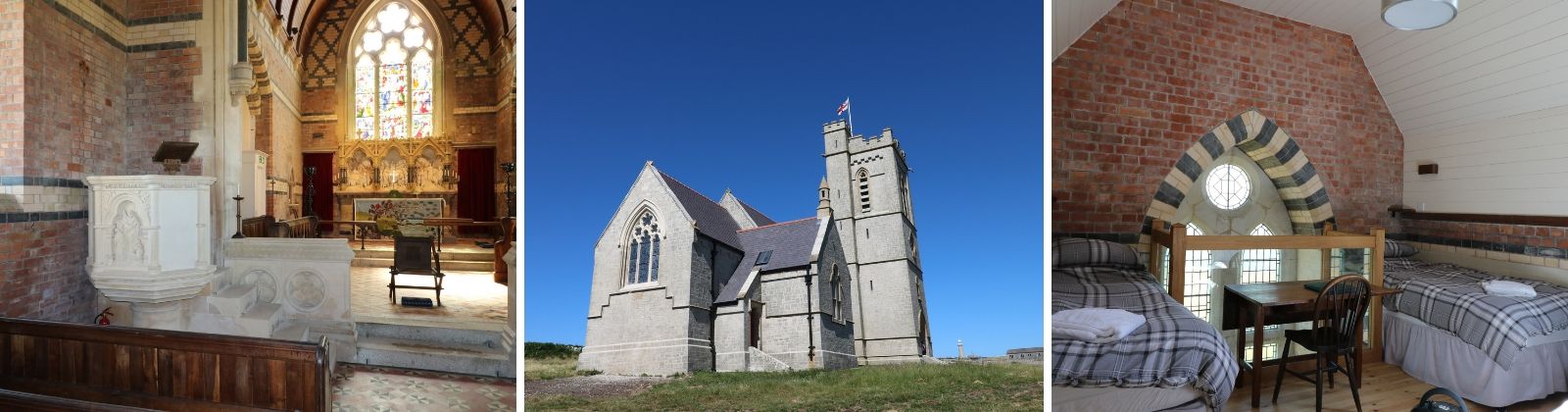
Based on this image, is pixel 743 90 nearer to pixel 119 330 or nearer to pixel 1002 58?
pixel 1002 58

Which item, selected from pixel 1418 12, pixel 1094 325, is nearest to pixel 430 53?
pixel 1094 325

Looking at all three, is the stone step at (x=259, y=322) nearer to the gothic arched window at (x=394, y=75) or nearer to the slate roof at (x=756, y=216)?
the gothic arched window at (x=394, y=75)

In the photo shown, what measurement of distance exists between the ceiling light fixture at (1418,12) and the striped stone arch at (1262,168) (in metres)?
1.11

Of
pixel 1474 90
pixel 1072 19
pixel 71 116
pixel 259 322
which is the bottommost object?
pixel 259 322

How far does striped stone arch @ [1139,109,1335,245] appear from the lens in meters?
3.53

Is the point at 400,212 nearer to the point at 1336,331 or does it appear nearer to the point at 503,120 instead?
the point at 503,120

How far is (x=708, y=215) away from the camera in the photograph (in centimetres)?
185

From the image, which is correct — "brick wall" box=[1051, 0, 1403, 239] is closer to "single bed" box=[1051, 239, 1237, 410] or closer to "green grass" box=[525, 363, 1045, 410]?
"single bed" box=[1051, 239, 1237, 410]

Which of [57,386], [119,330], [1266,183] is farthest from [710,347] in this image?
[1266,183]

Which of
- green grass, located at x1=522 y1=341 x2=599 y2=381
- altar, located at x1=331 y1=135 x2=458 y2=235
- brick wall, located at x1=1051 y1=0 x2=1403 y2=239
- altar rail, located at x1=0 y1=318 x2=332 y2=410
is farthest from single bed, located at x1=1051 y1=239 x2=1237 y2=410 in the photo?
altar, located at x1=331 y1=135 x2=458 y2=235

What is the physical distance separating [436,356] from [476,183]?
6.52 feet

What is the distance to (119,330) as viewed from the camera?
7.73 ft

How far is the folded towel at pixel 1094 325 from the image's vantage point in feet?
6.42

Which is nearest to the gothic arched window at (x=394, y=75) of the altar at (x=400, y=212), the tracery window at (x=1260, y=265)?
the altar at (x=400, y=212)
